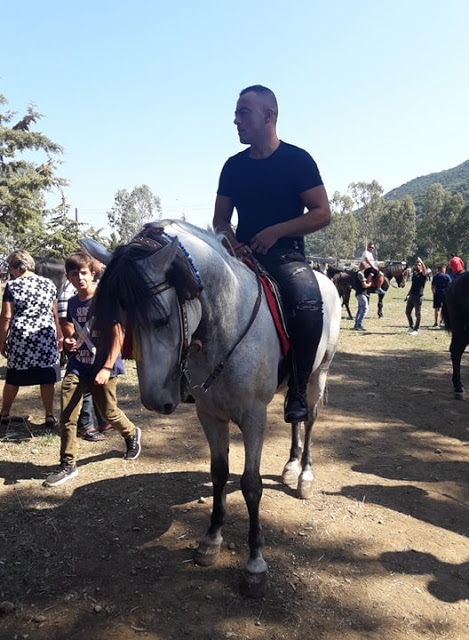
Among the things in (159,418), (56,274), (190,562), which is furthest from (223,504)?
(56,274)

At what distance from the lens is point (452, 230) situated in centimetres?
6562

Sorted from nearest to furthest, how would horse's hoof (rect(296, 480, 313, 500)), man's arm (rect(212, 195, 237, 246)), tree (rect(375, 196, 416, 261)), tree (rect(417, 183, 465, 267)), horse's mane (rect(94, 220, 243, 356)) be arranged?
horse's mane (rect(94, 220, 243, 356)), man's arm (rect(212, 195, 237, 246)), horse's hoof (rect(296, 480, 313, 500)), tree (rect(417, 183, 465, 267)), tree (rect(375, 196, 416, 261))

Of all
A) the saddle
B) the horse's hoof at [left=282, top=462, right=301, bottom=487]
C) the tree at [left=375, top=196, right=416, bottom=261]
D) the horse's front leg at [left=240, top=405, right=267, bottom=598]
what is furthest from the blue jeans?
the tree at [left=375, top=196, right=416, bottom=261]

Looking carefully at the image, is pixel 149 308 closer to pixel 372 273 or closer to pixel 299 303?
pixel 299 303

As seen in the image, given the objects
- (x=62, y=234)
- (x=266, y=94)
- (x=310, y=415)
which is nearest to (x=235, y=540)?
(x=310, y=415)

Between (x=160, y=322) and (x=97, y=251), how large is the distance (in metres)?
0.57

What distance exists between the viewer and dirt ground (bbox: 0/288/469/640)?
2566 millimetres

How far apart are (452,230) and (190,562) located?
7250 cm

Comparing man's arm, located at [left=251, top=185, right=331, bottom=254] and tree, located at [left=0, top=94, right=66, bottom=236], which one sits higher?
tree, located at [left=0, top=94, right=66, bottom=236]

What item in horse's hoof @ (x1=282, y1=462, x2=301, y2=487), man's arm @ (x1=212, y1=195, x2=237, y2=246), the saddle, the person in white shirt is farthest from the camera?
the person in white shirt

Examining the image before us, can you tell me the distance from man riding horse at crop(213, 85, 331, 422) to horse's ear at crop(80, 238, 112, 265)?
1.09 meters

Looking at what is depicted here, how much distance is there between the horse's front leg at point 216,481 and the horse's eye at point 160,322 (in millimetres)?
1195

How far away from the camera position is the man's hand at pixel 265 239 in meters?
2.97

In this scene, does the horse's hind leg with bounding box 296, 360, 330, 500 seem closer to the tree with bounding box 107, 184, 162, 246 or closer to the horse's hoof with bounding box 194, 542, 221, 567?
the horse's hoof with bounding box 194, 542, 221, 567
